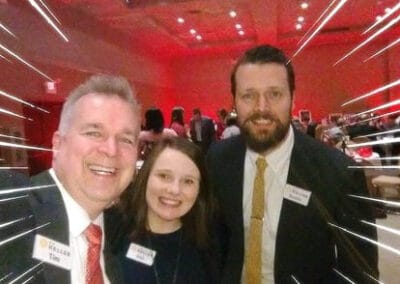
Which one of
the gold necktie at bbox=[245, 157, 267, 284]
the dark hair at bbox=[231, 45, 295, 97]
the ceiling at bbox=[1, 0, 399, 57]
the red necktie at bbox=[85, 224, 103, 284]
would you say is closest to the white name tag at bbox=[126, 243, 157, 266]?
the red necktie at bbox=[85, 224, 103, 284]

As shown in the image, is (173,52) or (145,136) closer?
(145,136)

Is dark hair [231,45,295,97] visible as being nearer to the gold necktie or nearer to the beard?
the beard

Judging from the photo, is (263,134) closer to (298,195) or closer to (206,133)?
(298,195)

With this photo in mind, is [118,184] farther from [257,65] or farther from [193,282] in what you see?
[257,65]

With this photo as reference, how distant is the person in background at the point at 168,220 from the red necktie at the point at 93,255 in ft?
1.12

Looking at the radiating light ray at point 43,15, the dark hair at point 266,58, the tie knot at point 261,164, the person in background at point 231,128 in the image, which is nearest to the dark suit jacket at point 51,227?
the radiating light ray at point 43,15

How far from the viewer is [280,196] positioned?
6.19 feet

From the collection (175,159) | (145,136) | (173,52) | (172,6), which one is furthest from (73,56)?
(173,52)

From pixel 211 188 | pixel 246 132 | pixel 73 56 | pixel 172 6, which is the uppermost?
pixel 172 6

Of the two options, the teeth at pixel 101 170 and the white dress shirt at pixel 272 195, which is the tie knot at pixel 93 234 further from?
the white dress shirt at pixel 272 195

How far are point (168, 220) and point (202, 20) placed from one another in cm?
782

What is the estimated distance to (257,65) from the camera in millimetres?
1735

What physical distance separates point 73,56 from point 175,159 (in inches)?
183

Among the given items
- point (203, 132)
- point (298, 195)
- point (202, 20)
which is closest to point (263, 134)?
point (298, 195)
